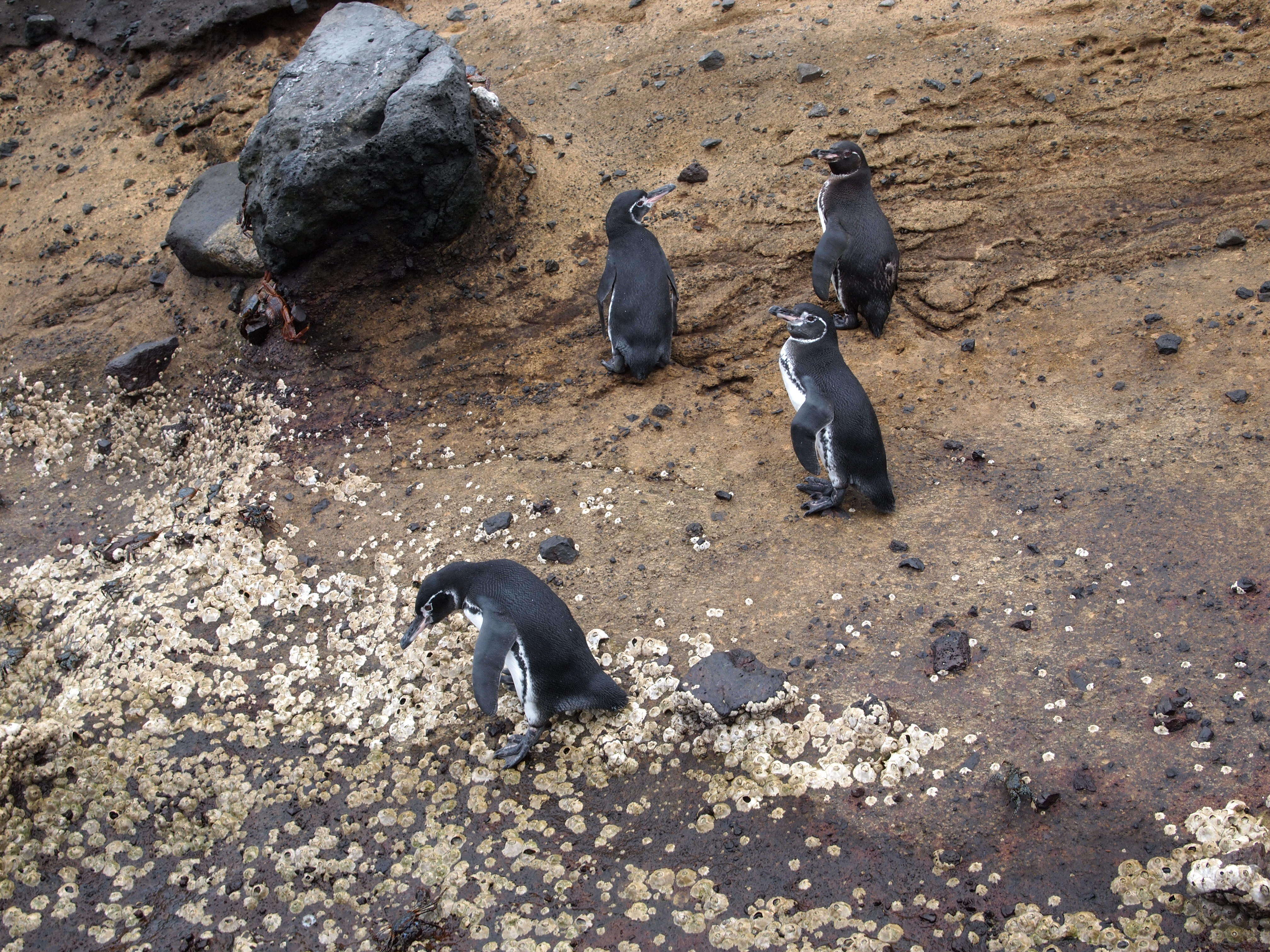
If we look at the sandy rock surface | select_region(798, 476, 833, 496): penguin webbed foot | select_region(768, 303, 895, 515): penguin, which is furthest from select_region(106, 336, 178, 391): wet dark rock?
select_region(798, 476, 833, 496): penguin webbed foot

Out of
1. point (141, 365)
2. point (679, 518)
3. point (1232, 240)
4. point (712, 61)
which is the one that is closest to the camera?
point (679, 518)

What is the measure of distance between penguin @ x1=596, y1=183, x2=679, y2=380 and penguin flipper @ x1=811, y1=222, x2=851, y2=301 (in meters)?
0.70

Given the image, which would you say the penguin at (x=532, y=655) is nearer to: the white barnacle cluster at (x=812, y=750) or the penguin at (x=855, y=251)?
the white barnacle cluster at (x=812, y=750)

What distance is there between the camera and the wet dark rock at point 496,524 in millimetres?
3670

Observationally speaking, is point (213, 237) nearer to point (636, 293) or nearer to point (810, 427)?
point (636, 293)

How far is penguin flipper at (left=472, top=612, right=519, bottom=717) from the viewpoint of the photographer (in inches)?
107

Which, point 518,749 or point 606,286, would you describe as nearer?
point 518,749

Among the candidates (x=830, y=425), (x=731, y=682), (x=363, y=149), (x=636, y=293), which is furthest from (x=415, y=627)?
(x=363, y=149)

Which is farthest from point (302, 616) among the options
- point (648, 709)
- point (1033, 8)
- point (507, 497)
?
point (1033, 8)

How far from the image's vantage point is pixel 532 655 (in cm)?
283

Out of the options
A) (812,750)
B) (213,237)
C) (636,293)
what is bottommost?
(812,750)

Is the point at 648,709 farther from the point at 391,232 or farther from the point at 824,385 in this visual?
the point at 391,232

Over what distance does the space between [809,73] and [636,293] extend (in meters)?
2.15

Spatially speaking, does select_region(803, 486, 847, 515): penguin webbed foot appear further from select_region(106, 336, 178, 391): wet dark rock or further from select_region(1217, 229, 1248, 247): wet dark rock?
select_region(106, 336, 178, 391): wet dark rock
